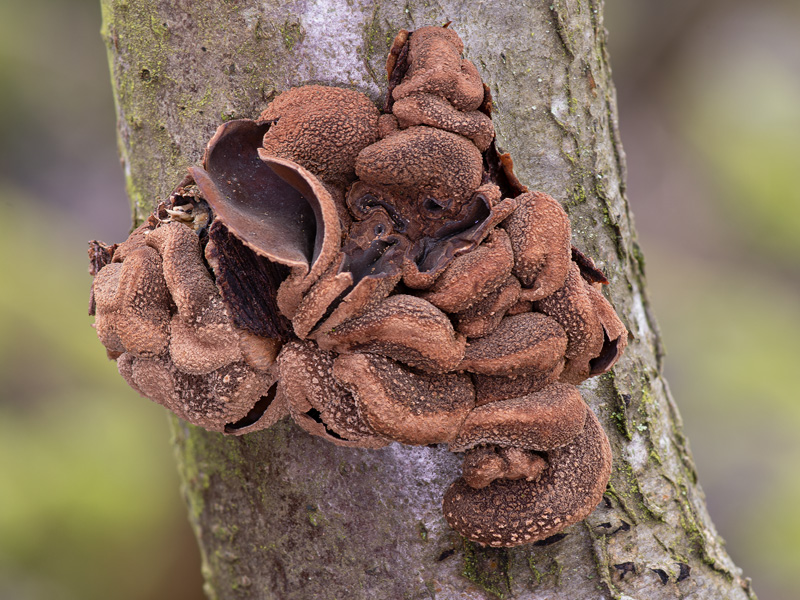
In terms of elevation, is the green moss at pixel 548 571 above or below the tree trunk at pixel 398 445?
below

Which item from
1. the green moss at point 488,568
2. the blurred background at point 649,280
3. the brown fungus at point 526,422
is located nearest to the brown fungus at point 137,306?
the brown fungus at point 526,422

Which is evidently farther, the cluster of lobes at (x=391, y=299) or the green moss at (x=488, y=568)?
the green moss at (x=488, y=568)

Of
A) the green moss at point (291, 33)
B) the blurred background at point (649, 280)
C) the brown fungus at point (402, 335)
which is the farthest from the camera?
the blurred background at point (649, 280)

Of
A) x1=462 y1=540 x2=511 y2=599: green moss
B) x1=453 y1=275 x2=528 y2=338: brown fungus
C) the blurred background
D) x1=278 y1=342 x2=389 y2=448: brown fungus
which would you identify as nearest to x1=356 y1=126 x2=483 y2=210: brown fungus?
x1=453 y1=275 x2=528 y2=338: brown fungus

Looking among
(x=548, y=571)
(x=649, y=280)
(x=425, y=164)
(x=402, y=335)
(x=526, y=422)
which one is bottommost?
(x=649, y=280)

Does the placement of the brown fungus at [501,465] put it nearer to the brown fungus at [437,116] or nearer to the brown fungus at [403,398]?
the brown fungus at [403,398]

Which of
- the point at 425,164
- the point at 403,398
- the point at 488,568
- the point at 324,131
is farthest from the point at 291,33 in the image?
the point at 488,568

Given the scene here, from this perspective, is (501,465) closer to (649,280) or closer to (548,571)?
(548,571)
